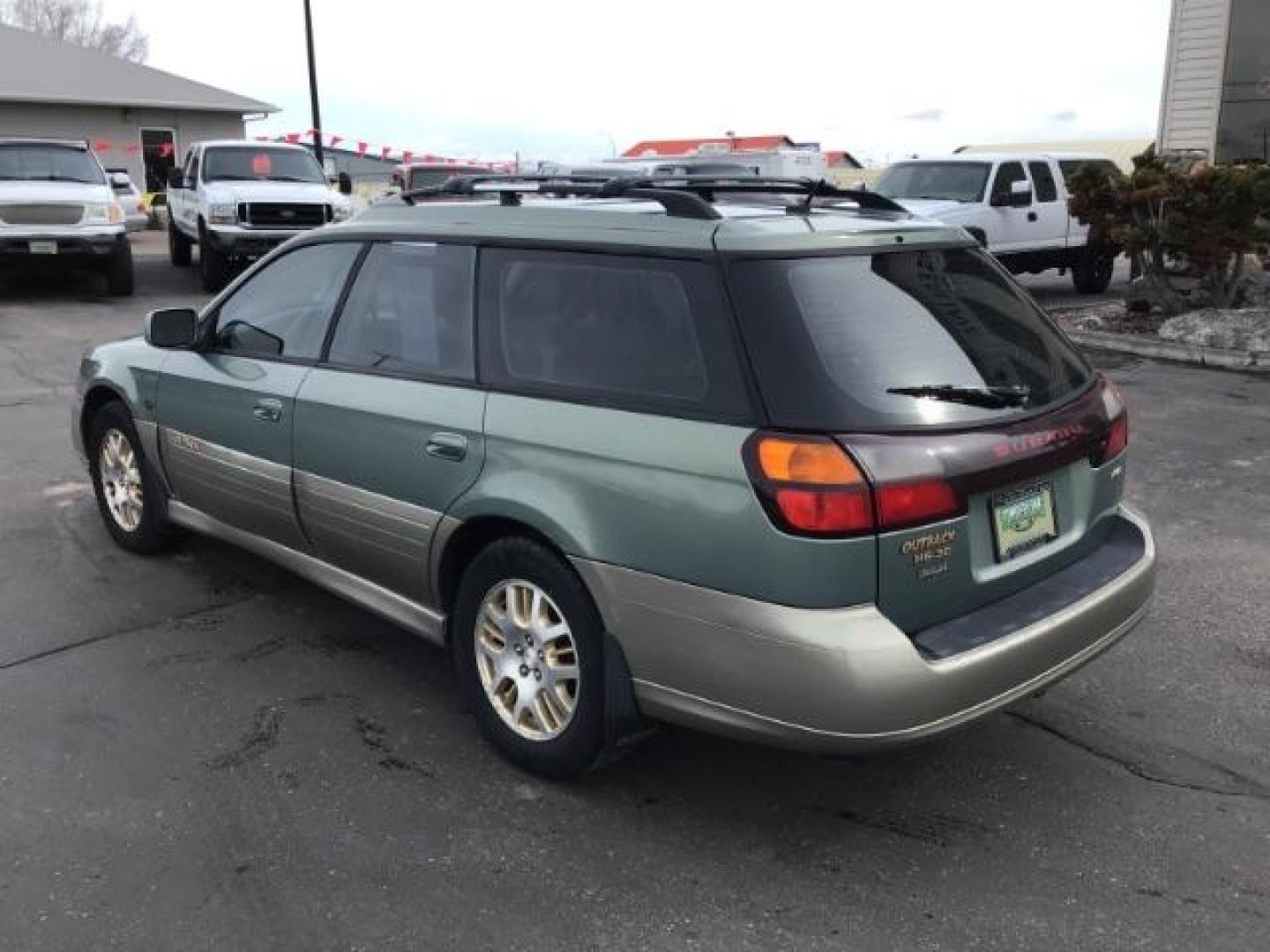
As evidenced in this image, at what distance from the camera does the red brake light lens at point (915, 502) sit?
2758 mm

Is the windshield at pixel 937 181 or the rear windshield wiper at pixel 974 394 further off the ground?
the windshield at pixel 937 181

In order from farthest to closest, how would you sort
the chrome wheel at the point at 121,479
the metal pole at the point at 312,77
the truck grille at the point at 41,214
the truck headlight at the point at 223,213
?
the metal pole at the point at 312,77, the truck headlight at the point at 223,213, the truck grille at the point at 41,214, the chrome wheel at the point at 121,479

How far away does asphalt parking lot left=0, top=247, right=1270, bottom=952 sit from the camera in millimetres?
2783

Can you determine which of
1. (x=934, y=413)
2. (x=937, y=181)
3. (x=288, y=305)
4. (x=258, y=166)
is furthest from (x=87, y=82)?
(x=934, y=413)

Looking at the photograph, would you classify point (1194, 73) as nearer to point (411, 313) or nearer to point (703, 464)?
point (411, 313)

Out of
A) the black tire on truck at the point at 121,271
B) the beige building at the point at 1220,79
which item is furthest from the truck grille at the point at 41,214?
the beige building at the point at 1220,79

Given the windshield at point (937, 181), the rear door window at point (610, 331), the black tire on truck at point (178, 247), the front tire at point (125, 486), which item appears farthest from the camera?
the black tire on truck at point (178, 247)

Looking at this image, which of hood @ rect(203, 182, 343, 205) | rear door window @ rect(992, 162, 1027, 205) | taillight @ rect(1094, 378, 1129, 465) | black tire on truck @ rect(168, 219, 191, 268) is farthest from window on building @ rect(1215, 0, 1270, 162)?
black tire on truck @ rect(168, 219, 191, 268)

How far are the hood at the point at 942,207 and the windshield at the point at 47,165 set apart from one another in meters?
10.5

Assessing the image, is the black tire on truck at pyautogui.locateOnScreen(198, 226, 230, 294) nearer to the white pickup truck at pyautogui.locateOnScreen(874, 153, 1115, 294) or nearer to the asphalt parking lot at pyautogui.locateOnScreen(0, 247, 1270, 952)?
the white pickup truck at pyautogui.locateOnScreen(874, 153, 1115, 294)

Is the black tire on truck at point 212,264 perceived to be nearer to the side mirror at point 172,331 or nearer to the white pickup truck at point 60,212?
the white pickup truck at point 60,212

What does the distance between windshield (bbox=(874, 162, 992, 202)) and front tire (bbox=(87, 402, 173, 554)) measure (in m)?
11.0

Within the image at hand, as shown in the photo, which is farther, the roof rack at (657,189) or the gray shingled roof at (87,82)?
the gray shingled roof at (87,82)

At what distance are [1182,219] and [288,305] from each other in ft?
28.2
